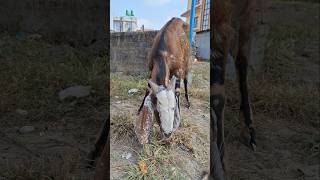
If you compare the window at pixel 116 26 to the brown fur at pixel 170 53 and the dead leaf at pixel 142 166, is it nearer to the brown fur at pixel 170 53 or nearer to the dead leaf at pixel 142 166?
the brown fur at pixel 170 53

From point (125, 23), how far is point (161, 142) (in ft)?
1.97

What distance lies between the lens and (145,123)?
6.73 feet

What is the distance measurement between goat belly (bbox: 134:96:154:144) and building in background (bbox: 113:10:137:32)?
35 centimetres

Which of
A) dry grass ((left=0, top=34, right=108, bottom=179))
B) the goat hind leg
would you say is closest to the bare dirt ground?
the goat hind leg

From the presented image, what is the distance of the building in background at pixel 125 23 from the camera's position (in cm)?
191

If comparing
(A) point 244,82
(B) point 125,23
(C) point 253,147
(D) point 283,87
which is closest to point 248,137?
(C) point 253,147

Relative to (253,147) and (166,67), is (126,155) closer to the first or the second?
(166,67)

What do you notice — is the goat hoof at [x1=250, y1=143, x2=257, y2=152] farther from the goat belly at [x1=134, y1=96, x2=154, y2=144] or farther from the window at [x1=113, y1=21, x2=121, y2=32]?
the window at [x1=113, y1=21, x2=121, y2=32]

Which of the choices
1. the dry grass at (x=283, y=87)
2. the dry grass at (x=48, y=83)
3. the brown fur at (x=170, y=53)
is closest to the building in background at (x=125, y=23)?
the brown fur at (x=170, y=53)

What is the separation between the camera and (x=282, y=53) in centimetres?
509

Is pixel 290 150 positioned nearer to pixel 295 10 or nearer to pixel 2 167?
pixel 2 167

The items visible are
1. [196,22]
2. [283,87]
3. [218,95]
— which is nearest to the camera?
[196,22]

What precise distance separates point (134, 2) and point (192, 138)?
0.73m

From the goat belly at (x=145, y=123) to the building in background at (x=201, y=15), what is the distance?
0.46 meters
